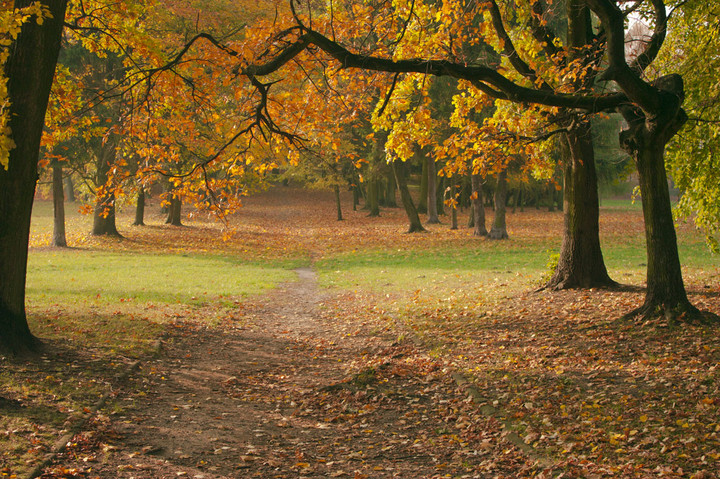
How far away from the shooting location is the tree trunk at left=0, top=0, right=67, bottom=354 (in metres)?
6.96

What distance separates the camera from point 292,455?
5.44 m

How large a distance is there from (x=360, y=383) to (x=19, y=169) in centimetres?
495

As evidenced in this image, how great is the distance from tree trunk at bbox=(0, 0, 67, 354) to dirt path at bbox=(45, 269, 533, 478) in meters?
1.59

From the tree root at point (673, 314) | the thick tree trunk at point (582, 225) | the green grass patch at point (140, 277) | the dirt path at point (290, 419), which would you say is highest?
the thick tree trunk at point (582, 225)

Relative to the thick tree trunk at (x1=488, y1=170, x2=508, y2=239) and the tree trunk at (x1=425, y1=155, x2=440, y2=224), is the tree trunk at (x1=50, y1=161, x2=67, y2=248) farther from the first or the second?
the thick tree trunk at (x1=488, y1=170, x2=508, y2=239)

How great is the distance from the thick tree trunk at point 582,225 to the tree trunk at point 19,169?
9.18 metres

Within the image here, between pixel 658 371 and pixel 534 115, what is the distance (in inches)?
198

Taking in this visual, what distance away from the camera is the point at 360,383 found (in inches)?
298

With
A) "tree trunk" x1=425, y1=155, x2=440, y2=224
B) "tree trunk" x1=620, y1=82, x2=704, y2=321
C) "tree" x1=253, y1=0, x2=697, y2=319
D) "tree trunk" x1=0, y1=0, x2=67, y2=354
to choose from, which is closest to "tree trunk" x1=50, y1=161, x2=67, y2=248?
"tree trunk" x1=0, y1=0, x2=67, y2=354

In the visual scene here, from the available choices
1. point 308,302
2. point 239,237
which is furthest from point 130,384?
point 239,237

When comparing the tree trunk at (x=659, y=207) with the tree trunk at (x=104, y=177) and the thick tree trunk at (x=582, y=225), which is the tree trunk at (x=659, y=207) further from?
the tree trunk at (x=104, y=177)

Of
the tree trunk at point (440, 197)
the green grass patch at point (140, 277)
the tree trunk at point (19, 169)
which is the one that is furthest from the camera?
the tree trunk at point (440, 197)

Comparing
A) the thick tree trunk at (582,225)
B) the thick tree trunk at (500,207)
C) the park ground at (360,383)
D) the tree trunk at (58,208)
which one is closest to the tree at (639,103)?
the park ground at (360,383)

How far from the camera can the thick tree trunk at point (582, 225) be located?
38.1ft
